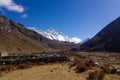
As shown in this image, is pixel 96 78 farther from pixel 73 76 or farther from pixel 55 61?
pixel 55 61

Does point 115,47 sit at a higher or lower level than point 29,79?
higher

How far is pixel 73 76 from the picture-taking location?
31.3 meters

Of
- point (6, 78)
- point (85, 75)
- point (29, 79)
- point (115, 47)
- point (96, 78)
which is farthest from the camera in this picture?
point (115, 47)

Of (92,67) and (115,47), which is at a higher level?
(115,47)

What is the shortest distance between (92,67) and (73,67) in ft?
13.4

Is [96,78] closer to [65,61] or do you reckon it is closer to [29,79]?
[29,79]

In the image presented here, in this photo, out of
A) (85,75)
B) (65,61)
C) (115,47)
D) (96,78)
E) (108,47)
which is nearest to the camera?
(96,78)

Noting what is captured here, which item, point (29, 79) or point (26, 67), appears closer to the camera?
point (29, 79)

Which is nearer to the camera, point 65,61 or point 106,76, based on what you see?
point 106,76

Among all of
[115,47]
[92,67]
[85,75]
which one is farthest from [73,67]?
[115,47]

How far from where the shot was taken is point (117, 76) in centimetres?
2823

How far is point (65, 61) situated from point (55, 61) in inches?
93.0

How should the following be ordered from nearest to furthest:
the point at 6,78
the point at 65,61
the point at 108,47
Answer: the point at 6,78 < the point at 65,61 < the point at 108,47

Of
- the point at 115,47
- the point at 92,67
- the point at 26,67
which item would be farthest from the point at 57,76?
the point at 115,47
